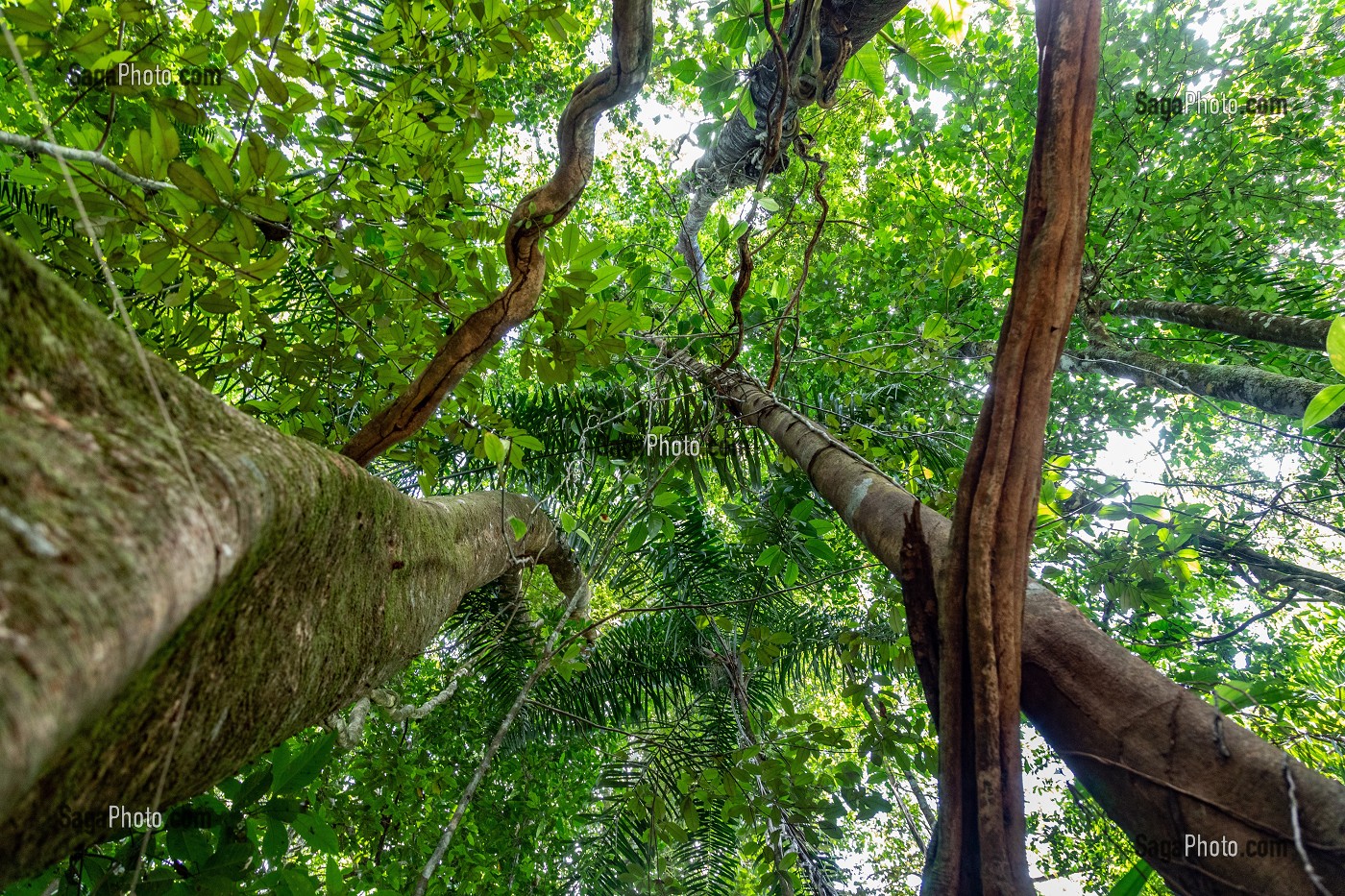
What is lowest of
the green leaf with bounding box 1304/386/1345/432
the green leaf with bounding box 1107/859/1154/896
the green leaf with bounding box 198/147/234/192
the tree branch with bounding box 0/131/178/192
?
the green leaf with bounding box 1107/859/1154/896

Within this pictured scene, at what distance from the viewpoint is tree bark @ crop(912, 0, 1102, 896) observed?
3.09 feet

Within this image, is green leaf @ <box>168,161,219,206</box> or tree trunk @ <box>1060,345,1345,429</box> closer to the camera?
green leaf @ <box>168,161,219,206</box>

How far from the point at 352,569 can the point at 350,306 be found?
1.46 meters

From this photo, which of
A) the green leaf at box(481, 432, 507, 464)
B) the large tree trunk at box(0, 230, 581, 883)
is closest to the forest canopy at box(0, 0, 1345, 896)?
the large tree trunk at box(0, 230, 581, 883)

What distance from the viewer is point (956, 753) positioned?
0.98 m

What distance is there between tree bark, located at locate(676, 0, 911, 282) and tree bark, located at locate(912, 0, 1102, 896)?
2.71ft

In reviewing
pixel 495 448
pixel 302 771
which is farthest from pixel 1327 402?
pixel 302 771

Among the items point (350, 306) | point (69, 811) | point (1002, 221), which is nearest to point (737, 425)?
point (350, 306)

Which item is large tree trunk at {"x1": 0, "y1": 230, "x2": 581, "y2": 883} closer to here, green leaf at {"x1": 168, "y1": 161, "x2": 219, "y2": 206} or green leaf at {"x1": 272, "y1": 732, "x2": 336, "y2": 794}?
green leaf at {"x1": 272, "y1": 732, "x2": 336, "y2": 794}

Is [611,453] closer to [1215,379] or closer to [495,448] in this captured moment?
[495,448]

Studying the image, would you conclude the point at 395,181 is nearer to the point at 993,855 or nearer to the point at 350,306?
the point at 350,306

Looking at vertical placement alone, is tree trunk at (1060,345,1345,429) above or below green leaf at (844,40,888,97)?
above

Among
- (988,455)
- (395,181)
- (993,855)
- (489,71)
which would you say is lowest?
(993,855)

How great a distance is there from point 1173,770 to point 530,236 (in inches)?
62.7
